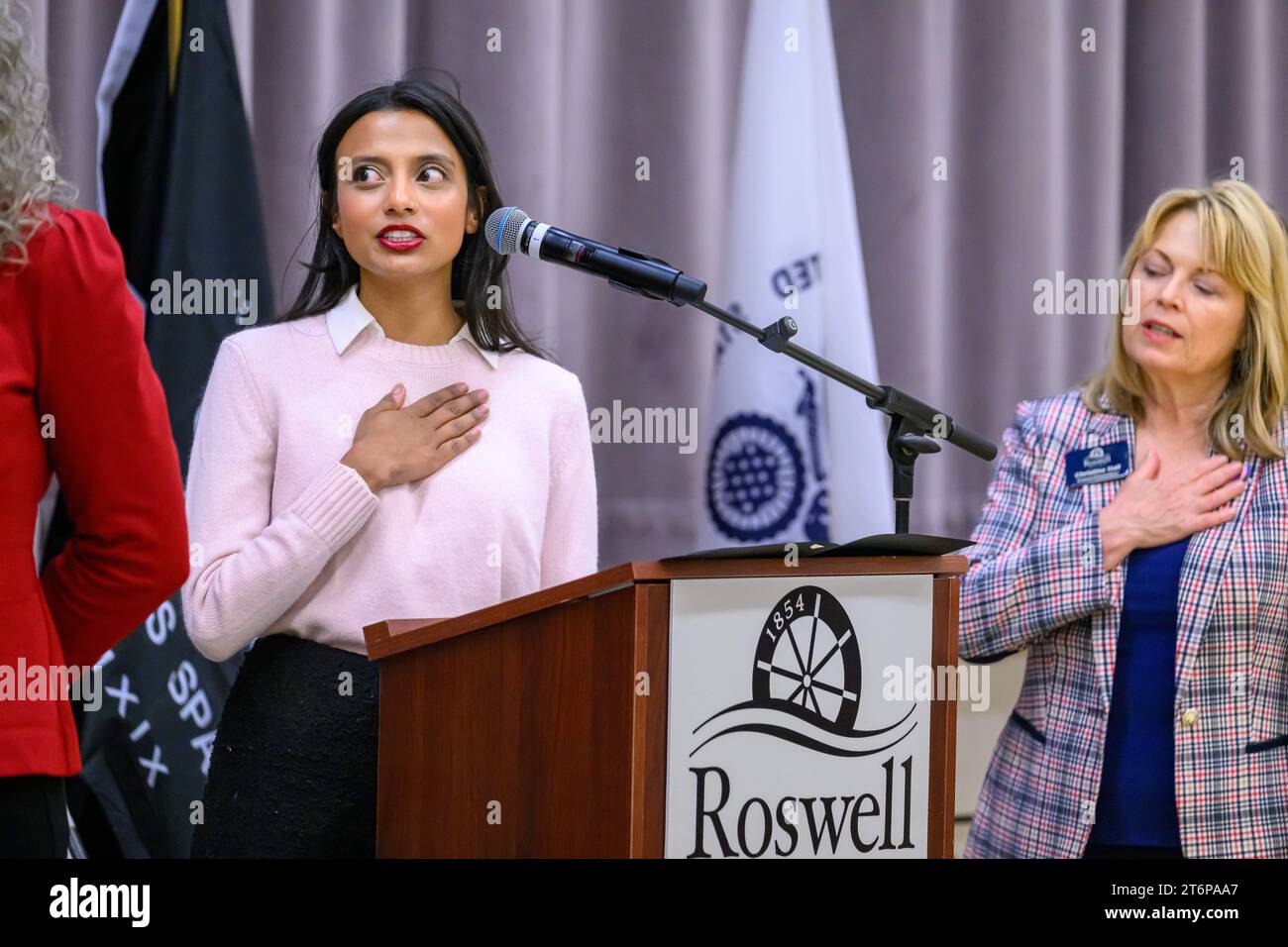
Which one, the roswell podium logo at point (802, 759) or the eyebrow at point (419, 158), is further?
the eyebrow at point (419, 158)

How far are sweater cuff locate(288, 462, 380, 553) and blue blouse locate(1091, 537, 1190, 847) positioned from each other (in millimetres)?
1227

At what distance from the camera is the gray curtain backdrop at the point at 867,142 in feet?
10.5

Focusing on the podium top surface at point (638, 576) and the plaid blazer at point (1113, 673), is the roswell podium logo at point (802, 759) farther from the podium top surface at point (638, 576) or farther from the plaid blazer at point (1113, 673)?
the plaid blazer at point (1113, 673)

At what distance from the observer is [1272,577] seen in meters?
2.21

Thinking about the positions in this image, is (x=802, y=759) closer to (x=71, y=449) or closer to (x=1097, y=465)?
(x=71, y=449)

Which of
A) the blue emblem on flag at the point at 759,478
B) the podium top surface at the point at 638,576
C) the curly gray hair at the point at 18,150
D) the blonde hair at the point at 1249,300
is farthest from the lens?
the blue emblem on flag at the point at 759,478

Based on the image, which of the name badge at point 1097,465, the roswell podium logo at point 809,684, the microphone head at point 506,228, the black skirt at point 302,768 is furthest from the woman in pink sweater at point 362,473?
the name badge at point 1097,465

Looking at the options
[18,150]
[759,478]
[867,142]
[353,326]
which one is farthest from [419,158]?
[867,142]

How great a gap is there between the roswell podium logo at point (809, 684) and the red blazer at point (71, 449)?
671mm

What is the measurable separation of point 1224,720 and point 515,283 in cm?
185

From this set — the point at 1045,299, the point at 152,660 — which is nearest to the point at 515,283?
the point at 152,660

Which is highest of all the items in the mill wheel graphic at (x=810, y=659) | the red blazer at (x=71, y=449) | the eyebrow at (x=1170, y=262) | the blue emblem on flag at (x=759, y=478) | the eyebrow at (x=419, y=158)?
the eyebrow at (x=419, y=158)

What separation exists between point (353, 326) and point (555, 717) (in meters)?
0.81
